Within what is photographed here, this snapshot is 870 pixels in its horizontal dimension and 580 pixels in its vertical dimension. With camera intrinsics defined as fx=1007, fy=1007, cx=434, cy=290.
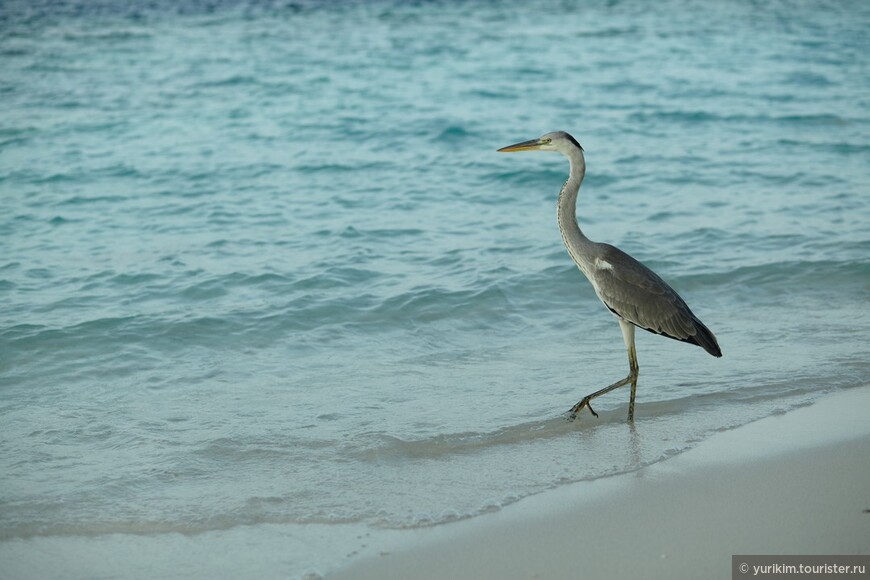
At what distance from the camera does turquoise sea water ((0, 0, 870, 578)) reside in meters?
5.09

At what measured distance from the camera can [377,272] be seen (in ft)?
27.4

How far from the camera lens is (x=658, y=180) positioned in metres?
10.8

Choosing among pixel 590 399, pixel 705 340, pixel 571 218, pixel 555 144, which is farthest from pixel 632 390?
pixel 555 144

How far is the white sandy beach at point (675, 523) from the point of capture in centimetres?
407

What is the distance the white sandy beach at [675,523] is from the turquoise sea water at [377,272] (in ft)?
0.55

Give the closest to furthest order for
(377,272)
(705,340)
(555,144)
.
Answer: (705,340) < (555,144) < (377,272)

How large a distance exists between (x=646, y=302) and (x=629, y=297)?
0.33 ft

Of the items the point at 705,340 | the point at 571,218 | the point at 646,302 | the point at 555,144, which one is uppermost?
the point at 555,144

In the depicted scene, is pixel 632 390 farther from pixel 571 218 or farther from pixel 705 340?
pixel 571 218

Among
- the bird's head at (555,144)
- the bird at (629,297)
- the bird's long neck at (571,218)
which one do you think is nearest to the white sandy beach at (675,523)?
the bird at (629,297)

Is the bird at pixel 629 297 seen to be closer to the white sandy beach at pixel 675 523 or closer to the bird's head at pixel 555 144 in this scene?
the bird's head at pixel 555 144

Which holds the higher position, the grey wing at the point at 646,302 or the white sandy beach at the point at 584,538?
the grey wing at the point at 646,302

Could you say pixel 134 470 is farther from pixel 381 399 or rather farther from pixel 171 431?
pixel 381 399

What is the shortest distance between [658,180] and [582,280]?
3140mm
